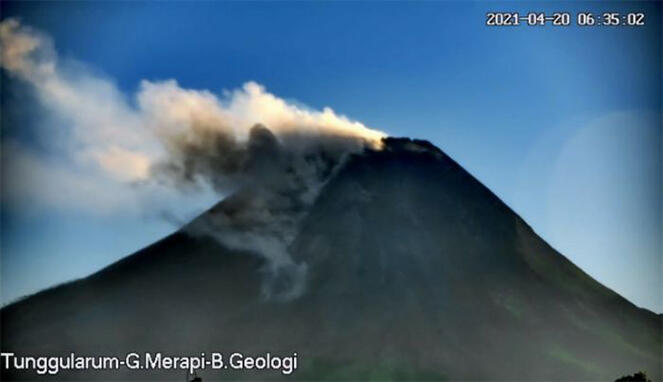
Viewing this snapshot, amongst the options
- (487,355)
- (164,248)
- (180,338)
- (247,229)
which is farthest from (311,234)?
(487,355)

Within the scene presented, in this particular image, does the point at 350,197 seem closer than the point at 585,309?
No

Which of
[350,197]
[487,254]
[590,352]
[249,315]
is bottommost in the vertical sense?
[590,352]

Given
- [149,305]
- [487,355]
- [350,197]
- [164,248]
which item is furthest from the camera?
[350,197]

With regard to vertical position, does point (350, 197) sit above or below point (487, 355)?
above

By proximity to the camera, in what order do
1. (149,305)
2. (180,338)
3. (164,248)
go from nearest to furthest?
(180,338) → (149,305) → (164,248)

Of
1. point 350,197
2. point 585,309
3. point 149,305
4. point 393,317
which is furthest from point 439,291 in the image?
point 149,305

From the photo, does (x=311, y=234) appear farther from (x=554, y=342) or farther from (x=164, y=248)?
(x=554, y=342)

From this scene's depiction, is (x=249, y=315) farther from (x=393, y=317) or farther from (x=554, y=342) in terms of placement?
(x=554, y=342)
